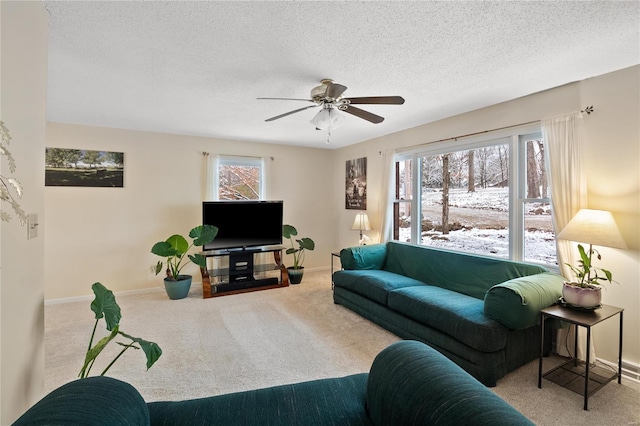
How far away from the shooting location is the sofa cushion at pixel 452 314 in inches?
84.3

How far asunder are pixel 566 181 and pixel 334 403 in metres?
2.70

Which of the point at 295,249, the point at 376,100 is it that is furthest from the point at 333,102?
the point at 295,249

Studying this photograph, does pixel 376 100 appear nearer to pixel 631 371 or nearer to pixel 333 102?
pixel 333 102

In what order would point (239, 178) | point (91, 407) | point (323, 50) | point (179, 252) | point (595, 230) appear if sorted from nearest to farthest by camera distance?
point (91, 407)
point (323, 50)
point (595, 230)
point (179, 252)
point (239, 178)

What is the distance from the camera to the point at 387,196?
4465 millimetres

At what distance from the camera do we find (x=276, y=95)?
289 centimetres

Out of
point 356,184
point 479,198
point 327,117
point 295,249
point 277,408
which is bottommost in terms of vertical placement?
point 277,408

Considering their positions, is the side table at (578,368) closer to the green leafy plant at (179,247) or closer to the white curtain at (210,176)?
the green leafy plant at (179,247)

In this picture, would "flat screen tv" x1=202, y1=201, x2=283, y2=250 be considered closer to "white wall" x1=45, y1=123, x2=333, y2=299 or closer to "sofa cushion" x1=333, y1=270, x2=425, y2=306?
"white wall" x1=45, y1=123, x2=333, y2=299

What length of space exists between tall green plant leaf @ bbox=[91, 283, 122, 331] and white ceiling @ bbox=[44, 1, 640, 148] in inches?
63.0

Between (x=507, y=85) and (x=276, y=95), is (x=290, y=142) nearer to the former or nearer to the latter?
(x=276, y=95)

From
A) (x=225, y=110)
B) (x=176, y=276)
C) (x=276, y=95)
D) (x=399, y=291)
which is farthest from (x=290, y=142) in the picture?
(x=399, y=291)

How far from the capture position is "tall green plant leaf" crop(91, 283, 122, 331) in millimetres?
1742

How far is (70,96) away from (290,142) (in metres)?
2.98
